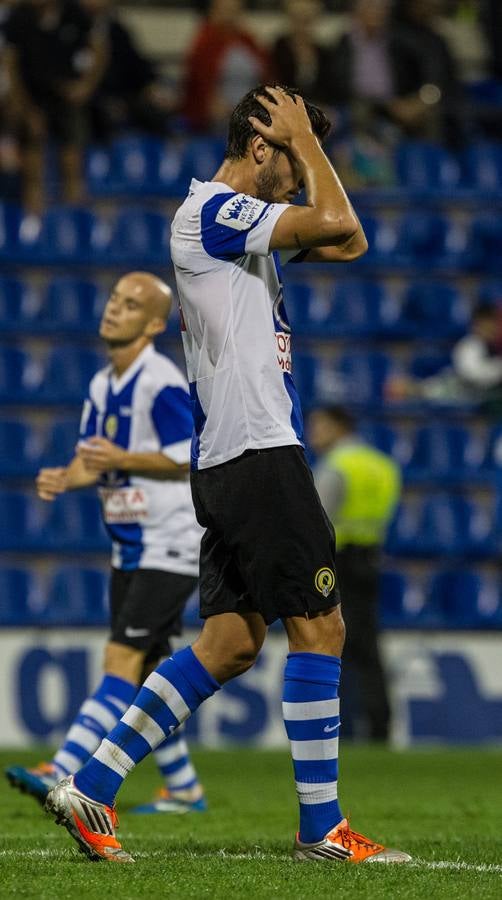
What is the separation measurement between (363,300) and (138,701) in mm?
9079

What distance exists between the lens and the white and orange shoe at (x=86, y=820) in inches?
180

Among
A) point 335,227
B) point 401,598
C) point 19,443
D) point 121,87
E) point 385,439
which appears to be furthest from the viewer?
point 121,87

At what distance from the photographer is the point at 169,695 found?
4.77 metres

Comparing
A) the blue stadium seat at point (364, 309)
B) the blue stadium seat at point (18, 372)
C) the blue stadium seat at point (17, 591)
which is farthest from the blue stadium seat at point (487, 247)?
the blue stadium seat at point (17, 591)

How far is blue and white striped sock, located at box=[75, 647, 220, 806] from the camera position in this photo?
15.4ft

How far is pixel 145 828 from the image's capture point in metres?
6.02

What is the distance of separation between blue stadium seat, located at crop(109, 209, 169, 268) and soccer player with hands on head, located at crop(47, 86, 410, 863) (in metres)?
8.36

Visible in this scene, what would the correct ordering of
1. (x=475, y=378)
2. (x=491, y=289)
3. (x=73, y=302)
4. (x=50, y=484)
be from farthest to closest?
(x=491, y=289), (x=73, y=302), (x=475, y=378), (x=50, y=484)

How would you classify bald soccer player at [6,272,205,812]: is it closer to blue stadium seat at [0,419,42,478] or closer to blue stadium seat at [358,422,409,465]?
blue stadium seat at [0,419,42,478]

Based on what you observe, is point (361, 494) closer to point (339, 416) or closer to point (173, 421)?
point (339, 416)

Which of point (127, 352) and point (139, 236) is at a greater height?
point (139, 236)

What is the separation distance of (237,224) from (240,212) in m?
0.03

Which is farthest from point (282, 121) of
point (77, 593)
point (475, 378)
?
point (475, 378)

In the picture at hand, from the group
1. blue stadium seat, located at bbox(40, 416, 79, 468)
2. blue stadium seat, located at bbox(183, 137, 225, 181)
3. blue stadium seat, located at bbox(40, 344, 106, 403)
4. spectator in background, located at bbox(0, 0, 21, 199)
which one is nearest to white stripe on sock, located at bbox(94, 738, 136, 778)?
blue stadium seat, located at bbox(40, 416, 79, 468)
